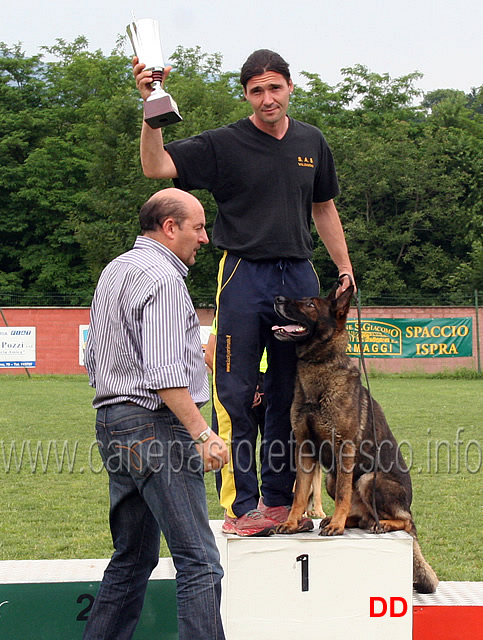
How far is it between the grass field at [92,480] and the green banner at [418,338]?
266 inches

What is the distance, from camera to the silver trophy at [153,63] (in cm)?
315

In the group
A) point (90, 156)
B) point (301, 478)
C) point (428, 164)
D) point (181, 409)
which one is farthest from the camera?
point (90, 156)

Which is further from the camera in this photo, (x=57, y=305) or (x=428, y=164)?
(x=428, y=164)

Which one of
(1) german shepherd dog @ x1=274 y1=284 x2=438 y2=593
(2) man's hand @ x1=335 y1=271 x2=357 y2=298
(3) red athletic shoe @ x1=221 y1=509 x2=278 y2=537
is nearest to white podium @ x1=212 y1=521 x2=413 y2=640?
(3) red athletic shoe @ x1=221 y1=509 x2=278 y2=537

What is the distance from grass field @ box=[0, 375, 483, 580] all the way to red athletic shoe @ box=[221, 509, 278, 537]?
1.83m

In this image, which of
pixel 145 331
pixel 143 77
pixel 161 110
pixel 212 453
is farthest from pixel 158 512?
pixel 143 77

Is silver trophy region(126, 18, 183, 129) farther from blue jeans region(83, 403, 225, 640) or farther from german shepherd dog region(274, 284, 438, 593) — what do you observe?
blue jeans region(83, 403, 225, 640)

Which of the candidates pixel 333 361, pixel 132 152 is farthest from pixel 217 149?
pixel 132 152

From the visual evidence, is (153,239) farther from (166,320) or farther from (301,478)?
(301,478)

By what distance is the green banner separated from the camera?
893 inches

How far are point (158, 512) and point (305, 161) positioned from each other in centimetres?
188

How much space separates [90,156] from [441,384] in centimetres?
2307

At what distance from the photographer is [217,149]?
3861 millimetres

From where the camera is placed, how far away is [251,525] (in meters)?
3.71
